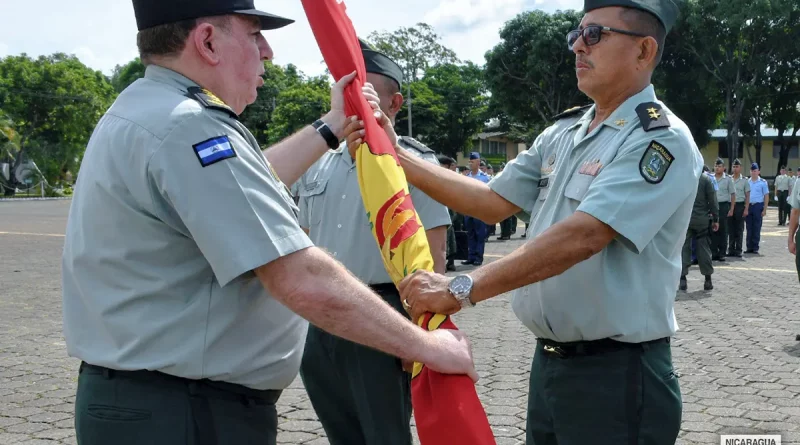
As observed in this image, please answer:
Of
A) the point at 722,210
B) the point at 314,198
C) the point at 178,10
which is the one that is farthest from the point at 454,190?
the point at 722,210

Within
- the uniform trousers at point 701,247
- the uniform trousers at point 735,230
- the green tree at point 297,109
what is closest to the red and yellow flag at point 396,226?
the uniform trousers at point 701,247

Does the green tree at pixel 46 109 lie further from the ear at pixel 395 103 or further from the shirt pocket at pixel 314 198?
the ear at pixel 395 103

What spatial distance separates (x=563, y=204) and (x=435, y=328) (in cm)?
73

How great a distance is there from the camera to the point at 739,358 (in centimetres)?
716

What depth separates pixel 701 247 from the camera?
38.8 feet

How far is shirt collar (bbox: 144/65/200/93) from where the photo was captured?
6.95 ft

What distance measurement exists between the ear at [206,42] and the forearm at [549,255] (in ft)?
3.86

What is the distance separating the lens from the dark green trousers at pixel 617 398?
2686 mm

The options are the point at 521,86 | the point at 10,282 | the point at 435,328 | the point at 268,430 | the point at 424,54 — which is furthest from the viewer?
the point at 424,54

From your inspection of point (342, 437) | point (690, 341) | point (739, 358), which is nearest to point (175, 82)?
point (342, 437)

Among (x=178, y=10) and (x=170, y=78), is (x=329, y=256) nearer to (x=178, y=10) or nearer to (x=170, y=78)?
(x=170, y=78)

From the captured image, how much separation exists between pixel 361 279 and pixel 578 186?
1250mm

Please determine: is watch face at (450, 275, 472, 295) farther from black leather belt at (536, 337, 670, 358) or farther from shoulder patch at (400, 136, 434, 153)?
shoulder patch at (400, 136, 434, 153)

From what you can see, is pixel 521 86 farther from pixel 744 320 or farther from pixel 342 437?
pixel 342 437
